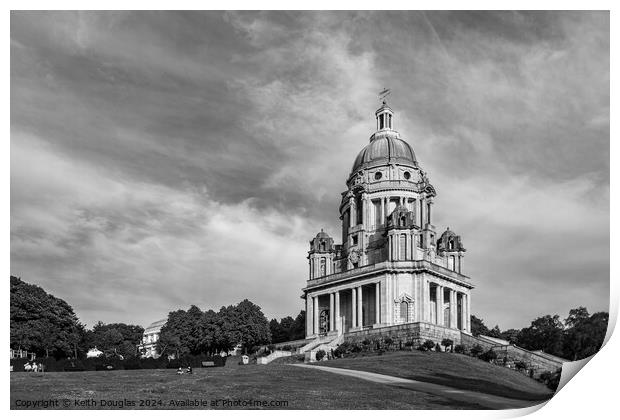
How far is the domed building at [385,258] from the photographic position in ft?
248

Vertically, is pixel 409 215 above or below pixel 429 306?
above

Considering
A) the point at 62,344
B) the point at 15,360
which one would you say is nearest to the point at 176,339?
the point at 62,344

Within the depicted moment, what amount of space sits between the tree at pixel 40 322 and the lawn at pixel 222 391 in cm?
331

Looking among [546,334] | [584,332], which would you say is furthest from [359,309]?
[584,332]

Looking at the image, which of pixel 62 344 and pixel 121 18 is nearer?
pixel 121 18

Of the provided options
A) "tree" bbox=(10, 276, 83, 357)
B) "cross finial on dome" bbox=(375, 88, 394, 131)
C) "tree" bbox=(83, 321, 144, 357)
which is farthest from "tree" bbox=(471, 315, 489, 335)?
"tree" bbox=(10, 276, 83, 357)

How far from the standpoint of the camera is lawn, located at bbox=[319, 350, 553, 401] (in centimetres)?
4246

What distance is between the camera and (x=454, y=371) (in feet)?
162

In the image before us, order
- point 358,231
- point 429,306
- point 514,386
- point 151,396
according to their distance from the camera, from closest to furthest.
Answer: point 151,396, point 514,386, point 429,306, point 358,231

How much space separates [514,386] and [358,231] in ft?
131

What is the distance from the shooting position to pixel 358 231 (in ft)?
272

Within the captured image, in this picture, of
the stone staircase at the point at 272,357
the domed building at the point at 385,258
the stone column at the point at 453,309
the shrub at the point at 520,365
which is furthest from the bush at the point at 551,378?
the stone column at the point at 453,309

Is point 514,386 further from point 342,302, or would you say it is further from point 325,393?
point 342,302

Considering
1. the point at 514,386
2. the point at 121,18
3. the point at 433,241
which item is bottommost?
the point at 514,386
